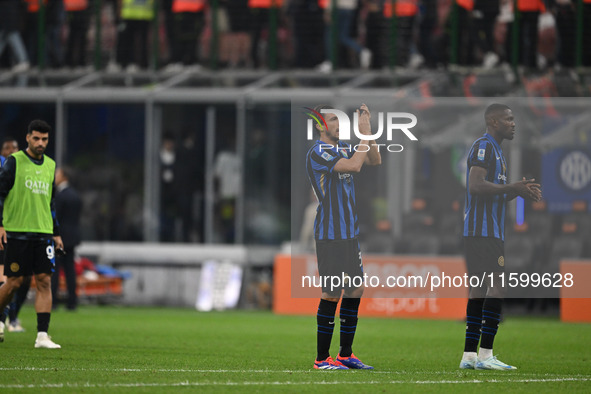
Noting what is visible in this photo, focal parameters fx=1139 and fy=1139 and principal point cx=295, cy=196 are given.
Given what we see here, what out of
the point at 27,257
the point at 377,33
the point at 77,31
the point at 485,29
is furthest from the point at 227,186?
the point at 27,257

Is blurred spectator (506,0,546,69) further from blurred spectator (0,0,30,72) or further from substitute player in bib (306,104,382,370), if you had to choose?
substitute player in bib (306,104,382,370)

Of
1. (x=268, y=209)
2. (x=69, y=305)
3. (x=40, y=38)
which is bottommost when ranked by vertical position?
(x=69, y=305)

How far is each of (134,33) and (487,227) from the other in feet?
51.5

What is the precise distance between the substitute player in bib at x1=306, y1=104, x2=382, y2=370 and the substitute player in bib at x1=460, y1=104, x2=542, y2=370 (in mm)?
901

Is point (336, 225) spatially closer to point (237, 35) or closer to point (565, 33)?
point (565, 33)

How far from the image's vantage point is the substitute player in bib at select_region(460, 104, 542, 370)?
9570 millimetres

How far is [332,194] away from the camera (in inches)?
373

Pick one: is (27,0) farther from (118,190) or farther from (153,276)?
(153,276)

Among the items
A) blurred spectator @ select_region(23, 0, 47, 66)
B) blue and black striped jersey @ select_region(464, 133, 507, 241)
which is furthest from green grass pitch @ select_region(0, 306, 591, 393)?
blurred spectator @ select_region(23, 0, 47, 66)

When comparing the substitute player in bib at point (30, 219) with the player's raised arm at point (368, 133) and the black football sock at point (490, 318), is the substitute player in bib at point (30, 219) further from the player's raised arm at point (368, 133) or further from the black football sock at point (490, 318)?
the black football sock at point (490, 318)

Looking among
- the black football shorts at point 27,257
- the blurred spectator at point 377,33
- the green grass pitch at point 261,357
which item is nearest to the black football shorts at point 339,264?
the green grass pitch at point 261,357

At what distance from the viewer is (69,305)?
1795 centimetres

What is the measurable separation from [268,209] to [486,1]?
5.86 m

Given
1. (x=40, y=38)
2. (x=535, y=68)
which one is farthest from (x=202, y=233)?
(x=535, y=68)
